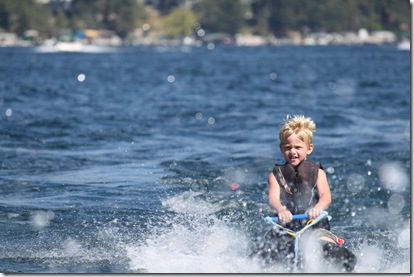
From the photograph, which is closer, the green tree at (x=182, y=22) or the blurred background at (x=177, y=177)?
the blurred background at (x=177, y=177)

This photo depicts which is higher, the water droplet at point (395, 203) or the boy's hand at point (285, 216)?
the water droplet at point (395, 203)

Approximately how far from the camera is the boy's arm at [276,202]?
22.7 ft

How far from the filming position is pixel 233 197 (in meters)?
11.5

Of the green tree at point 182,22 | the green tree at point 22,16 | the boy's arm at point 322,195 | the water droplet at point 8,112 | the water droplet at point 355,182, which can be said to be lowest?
the boy's arm at point 322,195

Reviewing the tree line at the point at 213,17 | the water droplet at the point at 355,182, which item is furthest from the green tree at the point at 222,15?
the water droplet at the point at 355,182

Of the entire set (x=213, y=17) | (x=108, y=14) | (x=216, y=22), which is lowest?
(x=108, y=14)

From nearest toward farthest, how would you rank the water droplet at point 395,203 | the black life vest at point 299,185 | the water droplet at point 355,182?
the black life vest at point 299,185
the water droplet at point 395,203
the water droplet at point 355,182

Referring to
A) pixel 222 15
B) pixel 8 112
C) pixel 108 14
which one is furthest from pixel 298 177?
pixel 108 14

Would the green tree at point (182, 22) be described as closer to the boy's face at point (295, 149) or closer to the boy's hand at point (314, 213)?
the boy's face at point (295, 149)

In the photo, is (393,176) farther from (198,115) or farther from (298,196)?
(198,115)

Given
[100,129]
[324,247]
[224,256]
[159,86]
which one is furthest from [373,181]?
[159,86]

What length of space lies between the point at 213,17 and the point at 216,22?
4.28 ft

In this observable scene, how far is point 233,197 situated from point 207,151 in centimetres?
410

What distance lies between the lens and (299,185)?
748 centimetres
